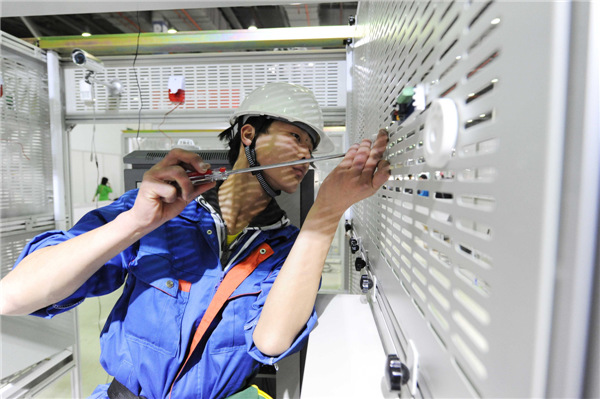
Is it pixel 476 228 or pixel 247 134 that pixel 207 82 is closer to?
pixel 247 134

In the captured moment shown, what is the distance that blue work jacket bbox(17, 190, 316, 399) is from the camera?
2.80 ft

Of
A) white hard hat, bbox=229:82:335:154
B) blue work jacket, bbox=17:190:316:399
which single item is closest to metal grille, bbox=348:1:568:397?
blue work jacket, bbox=17:190:316:399

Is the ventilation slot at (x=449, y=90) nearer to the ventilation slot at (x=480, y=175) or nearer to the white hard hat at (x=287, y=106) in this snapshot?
the ventilation slot at (x=480, y=175)

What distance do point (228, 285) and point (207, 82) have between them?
49.4 inches

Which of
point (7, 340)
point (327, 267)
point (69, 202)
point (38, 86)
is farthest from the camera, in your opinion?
point (327, 267)

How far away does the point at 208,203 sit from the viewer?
1065mm

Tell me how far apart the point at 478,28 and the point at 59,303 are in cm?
118

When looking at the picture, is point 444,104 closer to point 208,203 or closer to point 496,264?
point 496,264

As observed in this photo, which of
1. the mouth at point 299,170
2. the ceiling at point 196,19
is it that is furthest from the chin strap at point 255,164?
the ceiling at point 196,19

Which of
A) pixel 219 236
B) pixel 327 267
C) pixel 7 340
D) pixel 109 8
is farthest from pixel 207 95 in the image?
pixel 327 267

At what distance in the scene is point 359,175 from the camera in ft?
2.01

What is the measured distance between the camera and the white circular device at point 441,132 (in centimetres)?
27

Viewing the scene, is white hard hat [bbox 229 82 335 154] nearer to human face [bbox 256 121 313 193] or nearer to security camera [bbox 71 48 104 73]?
human face [bbox 256 121 313 193]

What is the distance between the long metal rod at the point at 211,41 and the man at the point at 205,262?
54 centimetres
